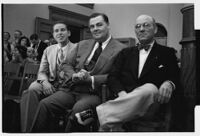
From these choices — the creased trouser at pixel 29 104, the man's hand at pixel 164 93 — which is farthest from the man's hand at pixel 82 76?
the man's hand at pixel 164 93

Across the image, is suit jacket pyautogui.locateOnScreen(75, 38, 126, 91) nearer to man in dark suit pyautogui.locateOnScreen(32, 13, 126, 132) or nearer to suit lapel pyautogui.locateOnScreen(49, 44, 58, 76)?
man in dark suit pyautogui.locateOnScreen(32, 13, 126, 132)

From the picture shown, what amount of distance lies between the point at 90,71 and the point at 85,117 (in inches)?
15.8

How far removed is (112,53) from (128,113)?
56 centimetres

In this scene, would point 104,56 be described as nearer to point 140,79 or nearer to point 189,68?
point 140,79

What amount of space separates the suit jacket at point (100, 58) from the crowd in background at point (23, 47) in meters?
0.28

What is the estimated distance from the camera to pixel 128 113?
6.85 feet

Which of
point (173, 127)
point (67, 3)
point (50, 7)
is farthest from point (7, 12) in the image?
point (173, 127)

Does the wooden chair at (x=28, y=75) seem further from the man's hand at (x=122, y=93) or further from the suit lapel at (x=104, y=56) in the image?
the man's hand at (x=122, y=93)

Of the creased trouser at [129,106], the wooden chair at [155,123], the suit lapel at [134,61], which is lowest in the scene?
the wooden chair at [155,123]

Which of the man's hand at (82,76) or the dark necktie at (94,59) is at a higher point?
the dark necktie at (94,59)

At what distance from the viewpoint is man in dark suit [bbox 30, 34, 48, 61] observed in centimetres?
240

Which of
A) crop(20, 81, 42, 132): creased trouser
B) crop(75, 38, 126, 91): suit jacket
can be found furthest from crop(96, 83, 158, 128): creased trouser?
crop(20, 81, 42, 132): creased trouser

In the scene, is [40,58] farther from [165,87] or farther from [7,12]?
[165,87]

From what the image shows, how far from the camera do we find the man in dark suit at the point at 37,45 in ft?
7.88
